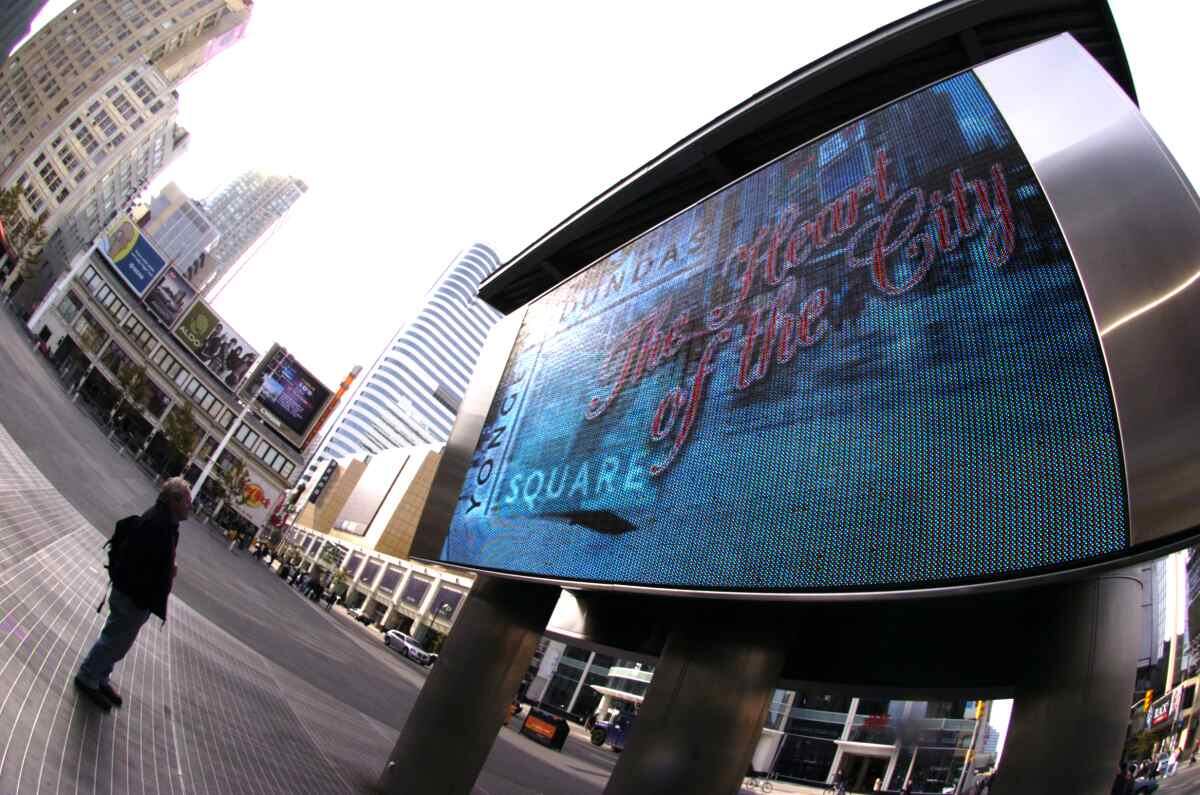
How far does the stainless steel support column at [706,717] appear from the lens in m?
4.55

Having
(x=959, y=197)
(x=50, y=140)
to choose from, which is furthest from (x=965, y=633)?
(x=50, y=140)

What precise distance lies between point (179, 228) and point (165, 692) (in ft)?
564

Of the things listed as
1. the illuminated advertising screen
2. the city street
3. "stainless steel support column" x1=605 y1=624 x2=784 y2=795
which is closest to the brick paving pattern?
the city street

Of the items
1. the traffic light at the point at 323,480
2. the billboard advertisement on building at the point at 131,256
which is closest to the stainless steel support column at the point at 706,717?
the billboard advertisement on building at the point at 131,256

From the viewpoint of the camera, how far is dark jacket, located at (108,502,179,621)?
4254 mm

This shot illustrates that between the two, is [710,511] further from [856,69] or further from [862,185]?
[856,69]

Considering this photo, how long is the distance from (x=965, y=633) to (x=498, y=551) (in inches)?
173

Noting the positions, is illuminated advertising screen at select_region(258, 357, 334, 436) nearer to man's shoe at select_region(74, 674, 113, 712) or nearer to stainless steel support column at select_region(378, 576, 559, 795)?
stainless steel support column at select_region(378, 576, 559, 795)

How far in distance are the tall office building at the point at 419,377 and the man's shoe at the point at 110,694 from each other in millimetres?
122193

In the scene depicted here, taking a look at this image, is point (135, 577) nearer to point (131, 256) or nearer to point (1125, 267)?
point (1125, 267)

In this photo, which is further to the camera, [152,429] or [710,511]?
[152,429]

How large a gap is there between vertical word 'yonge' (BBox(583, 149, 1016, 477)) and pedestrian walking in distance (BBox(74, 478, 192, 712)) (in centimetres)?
372

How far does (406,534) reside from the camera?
5759cm

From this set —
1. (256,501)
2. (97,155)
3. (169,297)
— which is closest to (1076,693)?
(256,501)
